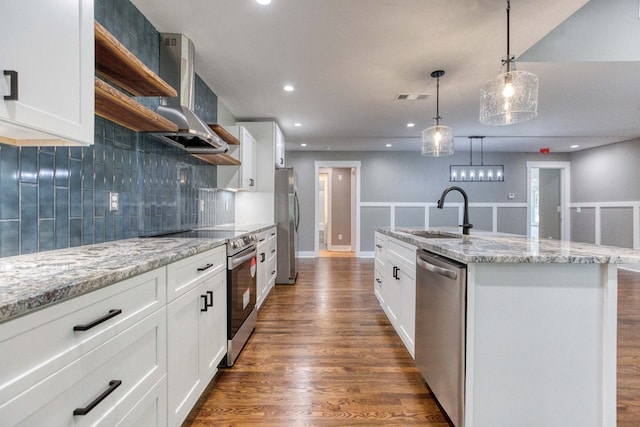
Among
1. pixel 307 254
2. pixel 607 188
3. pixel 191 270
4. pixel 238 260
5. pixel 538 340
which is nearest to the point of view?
pixel 538 340

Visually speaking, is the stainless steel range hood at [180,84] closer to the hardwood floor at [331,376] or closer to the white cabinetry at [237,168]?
the white cabinetry at [237,168]

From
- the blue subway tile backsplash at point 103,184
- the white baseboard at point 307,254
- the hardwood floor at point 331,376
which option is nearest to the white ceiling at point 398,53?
the blue subway tile backsplash at point 103,184

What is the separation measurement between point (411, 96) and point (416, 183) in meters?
3.61

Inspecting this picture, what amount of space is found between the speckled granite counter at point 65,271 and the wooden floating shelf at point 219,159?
157 centimetres

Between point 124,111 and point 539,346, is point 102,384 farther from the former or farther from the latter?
point 539,346

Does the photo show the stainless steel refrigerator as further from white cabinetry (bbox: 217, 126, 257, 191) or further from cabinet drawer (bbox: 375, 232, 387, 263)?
cabinet drawer (bbox: 375, 232, 387, 263)

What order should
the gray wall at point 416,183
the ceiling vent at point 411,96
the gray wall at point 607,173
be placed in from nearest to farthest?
the ceiling vent at point 411,96
the gray wall at point 607,173
the gray wall at point 416,183

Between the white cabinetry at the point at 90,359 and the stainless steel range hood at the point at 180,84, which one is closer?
the white cabinetry at the point at 90,359

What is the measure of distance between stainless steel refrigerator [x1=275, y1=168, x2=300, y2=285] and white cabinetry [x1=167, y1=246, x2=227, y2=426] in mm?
2341

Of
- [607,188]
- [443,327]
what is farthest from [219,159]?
[607,188]

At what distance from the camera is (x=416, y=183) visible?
6.80m

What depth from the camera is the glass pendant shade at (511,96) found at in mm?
1968

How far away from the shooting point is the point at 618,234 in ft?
18.4

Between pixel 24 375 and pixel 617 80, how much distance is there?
4.74 meters
